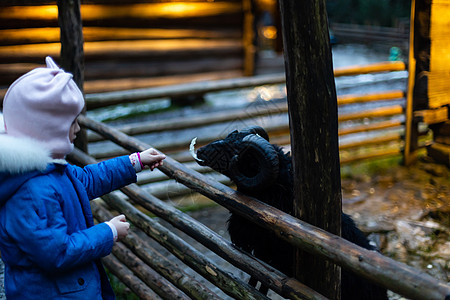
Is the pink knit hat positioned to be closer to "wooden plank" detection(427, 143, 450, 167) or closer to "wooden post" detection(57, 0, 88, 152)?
"wooden post" detection(57, 0, 88, 152)

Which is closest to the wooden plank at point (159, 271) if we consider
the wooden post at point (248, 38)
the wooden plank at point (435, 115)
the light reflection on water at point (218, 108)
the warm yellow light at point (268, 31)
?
the light reflection on water at point (218, 108)

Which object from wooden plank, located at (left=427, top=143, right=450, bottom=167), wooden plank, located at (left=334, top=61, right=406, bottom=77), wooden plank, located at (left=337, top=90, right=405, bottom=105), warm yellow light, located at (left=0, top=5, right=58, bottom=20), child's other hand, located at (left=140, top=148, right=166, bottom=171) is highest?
warm yellow light, located at (left=0, top=5, right=58, bottom=20)

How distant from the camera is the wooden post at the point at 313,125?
1.86m

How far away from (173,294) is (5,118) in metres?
1.81

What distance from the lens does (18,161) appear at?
174 centimetres

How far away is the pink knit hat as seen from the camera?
5.75 ft

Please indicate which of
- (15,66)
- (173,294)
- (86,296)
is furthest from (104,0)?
(86,296)

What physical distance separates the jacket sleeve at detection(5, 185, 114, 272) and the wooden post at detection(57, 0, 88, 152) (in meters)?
3.12

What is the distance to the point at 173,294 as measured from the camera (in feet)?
10.4

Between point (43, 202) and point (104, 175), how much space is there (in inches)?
18.1

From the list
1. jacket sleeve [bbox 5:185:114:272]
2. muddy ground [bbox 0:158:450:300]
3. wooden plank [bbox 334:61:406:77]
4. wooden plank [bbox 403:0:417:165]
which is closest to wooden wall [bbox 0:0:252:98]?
muddy ground [bbox 0:158:450:300]

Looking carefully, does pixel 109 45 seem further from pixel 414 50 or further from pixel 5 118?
pixel 5 118

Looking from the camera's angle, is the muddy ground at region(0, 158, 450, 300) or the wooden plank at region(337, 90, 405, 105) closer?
the muddy ground at region(0, 158, 450, 300)

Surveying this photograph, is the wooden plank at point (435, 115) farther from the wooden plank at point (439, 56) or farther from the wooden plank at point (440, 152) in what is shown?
the wooden plank at point (440, 152)
